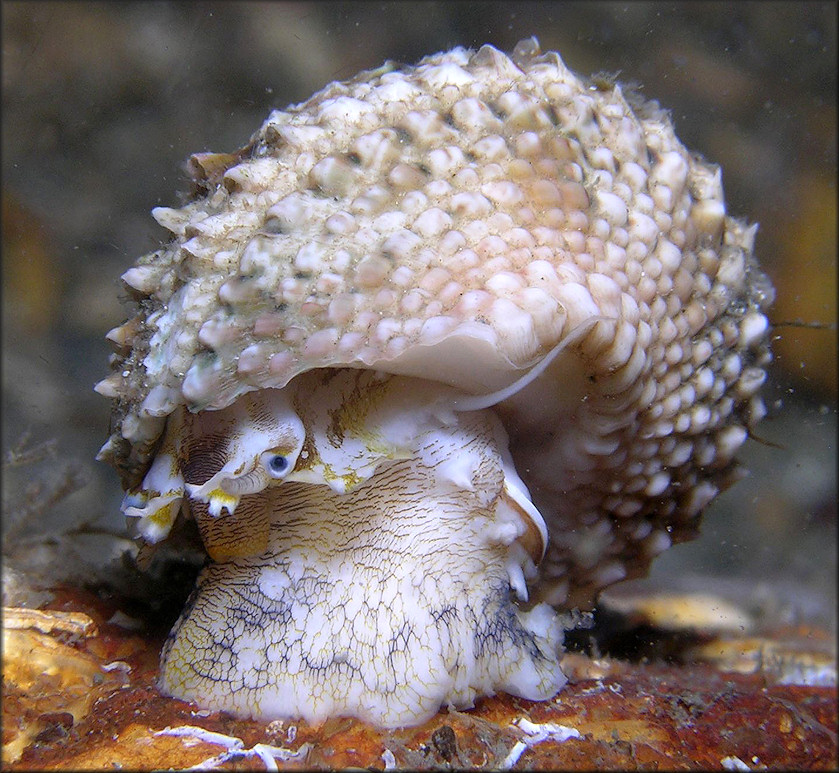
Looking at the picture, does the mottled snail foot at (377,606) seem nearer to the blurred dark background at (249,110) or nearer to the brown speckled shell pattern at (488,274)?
the brown speckled shell pattern at (488,274)

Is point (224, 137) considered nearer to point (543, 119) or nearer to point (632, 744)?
point (543, 119)

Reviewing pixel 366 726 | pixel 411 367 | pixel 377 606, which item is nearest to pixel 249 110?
pixel 411 367

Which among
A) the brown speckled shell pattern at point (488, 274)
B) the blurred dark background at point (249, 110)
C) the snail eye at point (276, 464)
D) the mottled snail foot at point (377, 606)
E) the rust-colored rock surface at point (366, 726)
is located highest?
the blurred dark background at point (249, 110)

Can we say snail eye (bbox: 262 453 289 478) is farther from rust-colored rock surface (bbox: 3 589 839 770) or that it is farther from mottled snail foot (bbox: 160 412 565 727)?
rust-colored rock surface (bbox: 3 589 839 770)

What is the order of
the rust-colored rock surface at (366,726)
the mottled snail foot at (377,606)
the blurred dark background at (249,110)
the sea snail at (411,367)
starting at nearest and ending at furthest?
the rust-colored rock surface at (366,726) → the sea snail at (411,367) → the mottled snail foot at (377,606) → the blurred dark background at (249,110)

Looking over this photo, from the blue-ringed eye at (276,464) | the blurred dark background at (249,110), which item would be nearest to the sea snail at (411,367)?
the blue-ringed eye at (276,464)

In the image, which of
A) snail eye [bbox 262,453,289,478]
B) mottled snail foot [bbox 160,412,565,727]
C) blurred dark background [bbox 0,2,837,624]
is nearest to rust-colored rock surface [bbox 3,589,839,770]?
mottled snail foot [bbox 160,412,565,727]
